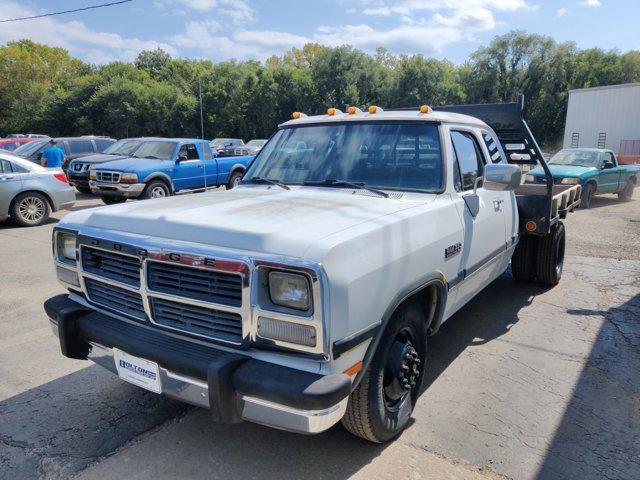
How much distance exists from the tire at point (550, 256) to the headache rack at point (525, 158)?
21 centimetres

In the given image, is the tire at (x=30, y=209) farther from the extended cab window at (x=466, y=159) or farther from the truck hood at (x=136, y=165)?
the extended cab window at (x=466, y=159)

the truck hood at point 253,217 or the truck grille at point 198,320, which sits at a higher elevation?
the truck hood at point 253,217

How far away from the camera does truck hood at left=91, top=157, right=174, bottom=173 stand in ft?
39.2

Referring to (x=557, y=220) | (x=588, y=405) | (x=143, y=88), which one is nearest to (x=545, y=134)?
(x=143, y=88)

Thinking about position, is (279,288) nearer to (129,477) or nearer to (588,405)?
(129,477)

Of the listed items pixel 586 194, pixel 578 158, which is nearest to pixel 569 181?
pixel 586 194

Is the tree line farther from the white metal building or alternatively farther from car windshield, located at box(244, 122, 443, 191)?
car windshield, located at box(244, 122, 443, 191)

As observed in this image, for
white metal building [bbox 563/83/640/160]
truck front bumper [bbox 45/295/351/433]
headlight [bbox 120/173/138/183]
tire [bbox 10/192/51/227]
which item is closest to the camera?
truck front bumper [bbox 45/295/351/433]

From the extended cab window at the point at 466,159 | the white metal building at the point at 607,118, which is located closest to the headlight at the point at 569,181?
the extended cab window at the point at 466,159

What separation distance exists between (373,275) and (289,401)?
739 millimetres

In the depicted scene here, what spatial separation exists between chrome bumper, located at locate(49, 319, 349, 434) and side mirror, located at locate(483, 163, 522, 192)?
6.70 feet

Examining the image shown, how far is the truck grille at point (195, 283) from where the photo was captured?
2328 mm

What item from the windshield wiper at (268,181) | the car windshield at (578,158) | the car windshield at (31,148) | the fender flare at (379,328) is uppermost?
the car windshield at (31,148)

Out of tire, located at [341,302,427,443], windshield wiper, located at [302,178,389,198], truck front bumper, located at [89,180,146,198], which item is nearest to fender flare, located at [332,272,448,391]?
tire, located at [341,302,427,443]
